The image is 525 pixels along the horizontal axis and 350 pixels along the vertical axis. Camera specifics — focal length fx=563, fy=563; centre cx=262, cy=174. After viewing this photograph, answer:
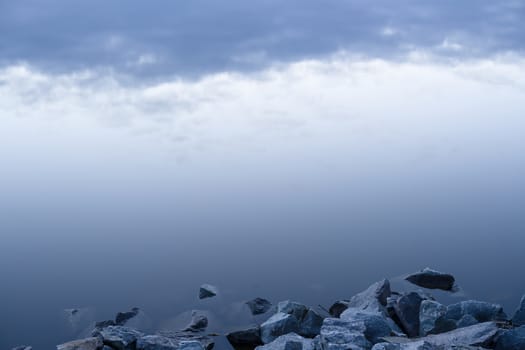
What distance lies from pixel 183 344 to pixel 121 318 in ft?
11.4

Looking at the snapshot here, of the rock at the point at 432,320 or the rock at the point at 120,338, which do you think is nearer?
the rock at the point at 120,338

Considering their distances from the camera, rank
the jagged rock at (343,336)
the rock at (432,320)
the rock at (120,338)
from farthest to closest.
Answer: the rock at (432,320) → the rock at (120,338) → the jagged rock at (343,336)

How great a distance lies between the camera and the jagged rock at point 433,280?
10922 mm

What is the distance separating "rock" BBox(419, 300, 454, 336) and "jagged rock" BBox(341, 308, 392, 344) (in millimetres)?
652

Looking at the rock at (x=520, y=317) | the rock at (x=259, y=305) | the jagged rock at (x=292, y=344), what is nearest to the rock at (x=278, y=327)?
the jagged rock at (x=292, y=344)

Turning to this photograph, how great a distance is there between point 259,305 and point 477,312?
3.87 m

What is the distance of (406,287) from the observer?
11039 mm

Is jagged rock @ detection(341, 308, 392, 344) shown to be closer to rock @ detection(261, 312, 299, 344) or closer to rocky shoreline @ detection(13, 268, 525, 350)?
rocky shoreline @ detection(13, 268, 525, 350)

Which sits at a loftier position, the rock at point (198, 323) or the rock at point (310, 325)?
the rock at point (310, 325)

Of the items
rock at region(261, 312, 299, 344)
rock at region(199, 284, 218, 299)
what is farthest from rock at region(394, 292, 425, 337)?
rock at region(199, 284, 218, 299)

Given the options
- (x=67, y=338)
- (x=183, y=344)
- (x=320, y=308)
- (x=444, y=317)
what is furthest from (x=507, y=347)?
(x=67, y=338)

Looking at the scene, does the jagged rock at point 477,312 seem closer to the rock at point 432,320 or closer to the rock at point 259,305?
the rock at point 432,320

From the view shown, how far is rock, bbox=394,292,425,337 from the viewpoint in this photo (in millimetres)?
8102

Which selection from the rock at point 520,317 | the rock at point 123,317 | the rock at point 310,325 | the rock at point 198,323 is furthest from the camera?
the rock at point 123,317
